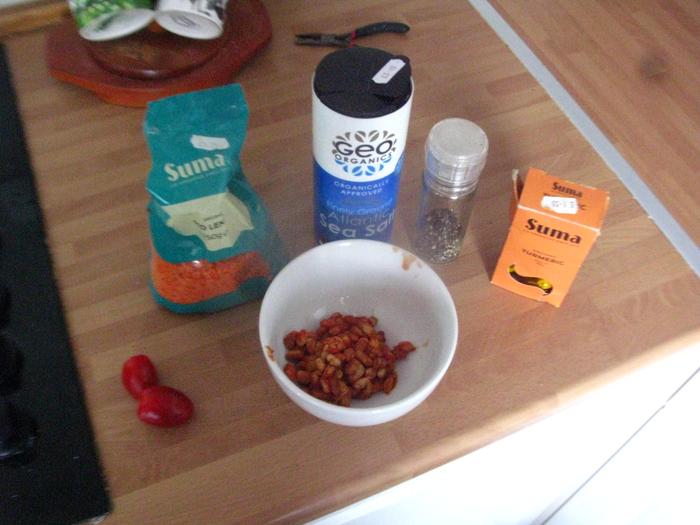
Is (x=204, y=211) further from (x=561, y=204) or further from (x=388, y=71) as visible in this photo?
(x=561, y=204)

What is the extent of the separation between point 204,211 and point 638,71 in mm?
683

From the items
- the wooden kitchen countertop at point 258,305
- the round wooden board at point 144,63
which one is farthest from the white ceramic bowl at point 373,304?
the round wooden board at point 144,63

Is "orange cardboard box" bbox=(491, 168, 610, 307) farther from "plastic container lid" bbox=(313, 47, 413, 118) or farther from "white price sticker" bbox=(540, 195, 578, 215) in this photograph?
"plastic container lid" bbox=(313, 47, 413, 118)

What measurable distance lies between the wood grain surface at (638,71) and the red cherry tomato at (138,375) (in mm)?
614

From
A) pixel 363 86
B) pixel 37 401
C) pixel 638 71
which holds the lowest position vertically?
pixel 37 401

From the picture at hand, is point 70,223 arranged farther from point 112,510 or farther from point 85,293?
point 112,510

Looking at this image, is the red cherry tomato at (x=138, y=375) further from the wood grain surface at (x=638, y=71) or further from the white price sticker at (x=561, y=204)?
the wood grain surface at (x=638, y=71)

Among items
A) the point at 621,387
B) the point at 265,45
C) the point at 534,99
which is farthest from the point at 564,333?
the point at 265,45

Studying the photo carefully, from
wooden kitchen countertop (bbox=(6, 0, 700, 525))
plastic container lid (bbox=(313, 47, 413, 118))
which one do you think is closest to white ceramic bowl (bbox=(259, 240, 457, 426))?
wooden kitchen countertop (bbox=(6, 0, 700, 525))

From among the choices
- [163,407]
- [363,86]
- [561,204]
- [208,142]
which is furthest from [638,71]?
[163,407]

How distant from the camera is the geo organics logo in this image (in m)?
0.52

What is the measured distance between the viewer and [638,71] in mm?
874

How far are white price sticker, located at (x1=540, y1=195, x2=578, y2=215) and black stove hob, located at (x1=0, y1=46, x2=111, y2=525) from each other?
46 cm

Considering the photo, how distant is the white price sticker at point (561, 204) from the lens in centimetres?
55
